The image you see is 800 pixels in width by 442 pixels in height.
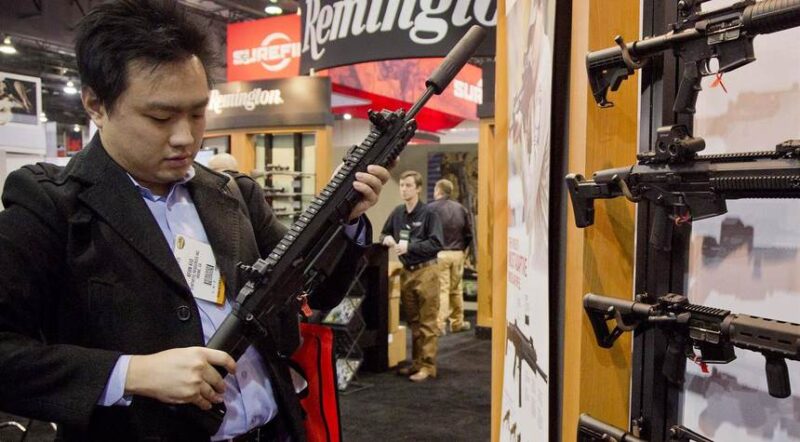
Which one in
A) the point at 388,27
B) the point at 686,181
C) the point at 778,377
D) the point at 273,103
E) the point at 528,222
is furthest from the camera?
the point at 273,103

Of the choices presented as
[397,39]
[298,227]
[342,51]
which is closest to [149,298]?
[298,227]

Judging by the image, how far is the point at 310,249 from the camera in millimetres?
1310

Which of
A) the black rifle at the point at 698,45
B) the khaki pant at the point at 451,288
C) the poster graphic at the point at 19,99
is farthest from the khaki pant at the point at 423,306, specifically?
the black rifle at the point at 698,45

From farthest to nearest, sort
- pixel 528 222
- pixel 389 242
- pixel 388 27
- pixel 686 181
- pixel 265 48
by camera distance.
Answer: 1. pixel 265 48
2. pixel 389 242
3. pixel 388 27
4. pixel 528 222
5. pixel 686 181

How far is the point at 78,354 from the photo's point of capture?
3.50 feet

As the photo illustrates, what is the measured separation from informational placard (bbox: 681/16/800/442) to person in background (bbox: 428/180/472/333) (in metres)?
4.93

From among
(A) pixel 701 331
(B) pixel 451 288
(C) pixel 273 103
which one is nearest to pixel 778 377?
(A) pixel 701 331

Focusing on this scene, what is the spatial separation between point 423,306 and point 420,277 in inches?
9.0

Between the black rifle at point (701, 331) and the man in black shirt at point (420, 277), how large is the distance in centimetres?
367

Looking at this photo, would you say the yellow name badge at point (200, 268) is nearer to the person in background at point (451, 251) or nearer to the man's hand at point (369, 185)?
the man's hand at point (369, 185)

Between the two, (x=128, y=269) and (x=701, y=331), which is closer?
(x=701, y=331)

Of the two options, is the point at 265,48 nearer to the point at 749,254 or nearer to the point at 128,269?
the point at 128,269

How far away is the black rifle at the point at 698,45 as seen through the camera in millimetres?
861

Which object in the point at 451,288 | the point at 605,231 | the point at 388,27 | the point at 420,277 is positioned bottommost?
the point at 451,288
